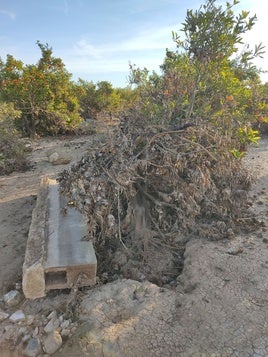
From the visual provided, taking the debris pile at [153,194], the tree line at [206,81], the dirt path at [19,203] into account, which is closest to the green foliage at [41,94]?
the dirt path at [19,203]

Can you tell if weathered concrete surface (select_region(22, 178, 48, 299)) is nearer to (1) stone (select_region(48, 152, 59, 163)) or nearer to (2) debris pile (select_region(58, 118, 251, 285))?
(2) debris pile (select_region(58, 118, 251, 285))

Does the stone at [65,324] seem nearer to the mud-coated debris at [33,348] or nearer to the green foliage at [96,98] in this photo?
the mud-coated debris at [33,348]

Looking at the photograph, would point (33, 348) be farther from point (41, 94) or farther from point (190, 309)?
point (41, 94)

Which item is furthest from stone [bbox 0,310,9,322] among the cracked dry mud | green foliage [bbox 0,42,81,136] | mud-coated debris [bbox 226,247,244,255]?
green foliage [bbox 0,42,81,136]

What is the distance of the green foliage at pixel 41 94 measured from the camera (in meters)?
10.4

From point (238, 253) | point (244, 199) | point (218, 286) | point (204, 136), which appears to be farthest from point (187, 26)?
point (218, 286)

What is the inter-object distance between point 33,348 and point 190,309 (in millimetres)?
1316

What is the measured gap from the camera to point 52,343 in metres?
2.70

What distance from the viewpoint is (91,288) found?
330 centimetres

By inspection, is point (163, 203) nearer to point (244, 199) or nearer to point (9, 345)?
point (244, 199)

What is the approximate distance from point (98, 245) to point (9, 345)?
136 cm

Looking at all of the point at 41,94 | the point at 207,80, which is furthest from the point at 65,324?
the point at 41,94

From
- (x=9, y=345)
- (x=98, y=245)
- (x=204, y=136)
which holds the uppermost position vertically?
(x=204, y=136)

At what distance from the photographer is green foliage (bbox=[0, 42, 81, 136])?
34.0 ft
